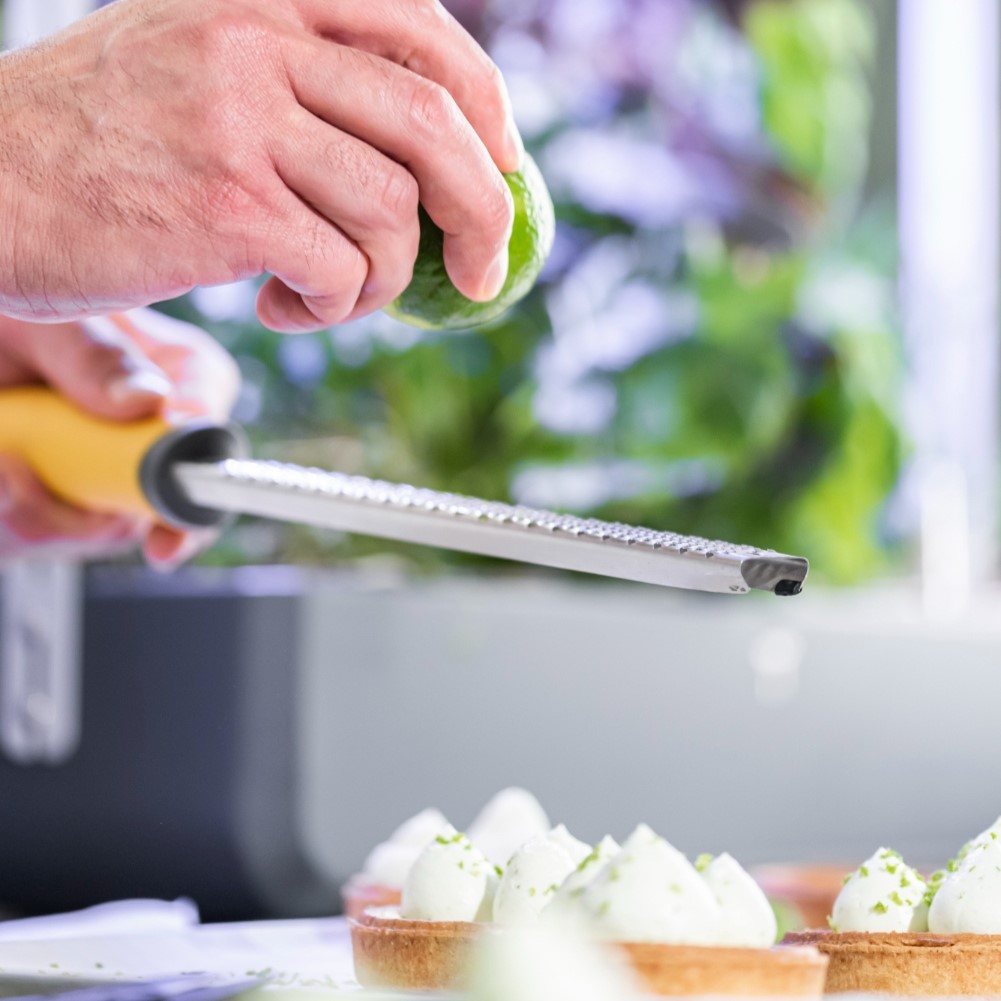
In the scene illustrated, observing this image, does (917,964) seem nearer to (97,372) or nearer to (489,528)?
(489,528)

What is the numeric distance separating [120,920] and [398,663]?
41cm

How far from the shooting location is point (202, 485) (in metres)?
0.78

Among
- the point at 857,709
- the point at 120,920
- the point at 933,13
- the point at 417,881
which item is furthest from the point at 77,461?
the point at 933,13

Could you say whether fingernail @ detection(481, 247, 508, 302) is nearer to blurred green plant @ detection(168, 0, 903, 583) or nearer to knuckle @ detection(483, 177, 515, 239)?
knuckle @ detection(483, 177, 515, 239)

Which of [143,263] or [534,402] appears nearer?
[143,263]

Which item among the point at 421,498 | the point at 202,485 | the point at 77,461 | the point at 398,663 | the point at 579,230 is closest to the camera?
the point at 421,498

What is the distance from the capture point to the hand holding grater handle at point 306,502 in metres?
0.52

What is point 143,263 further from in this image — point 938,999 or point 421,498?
point 938,999

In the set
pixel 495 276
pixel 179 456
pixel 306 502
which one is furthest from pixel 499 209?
pixel 179 456

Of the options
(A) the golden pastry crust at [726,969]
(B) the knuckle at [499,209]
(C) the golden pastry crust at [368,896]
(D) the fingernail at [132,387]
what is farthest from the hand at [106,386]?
(A) the golden pastry crust at [726,969]

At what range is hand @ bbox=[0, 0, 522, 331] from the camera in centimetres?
54

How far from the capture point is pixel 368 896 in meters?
0.72

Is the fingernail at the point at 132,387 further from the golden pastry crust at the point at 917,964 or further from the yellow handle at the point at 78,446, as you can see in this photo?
the golden pastry crust at the point at 917,964

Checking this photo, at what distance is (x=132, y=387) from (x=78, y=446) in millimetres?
58
